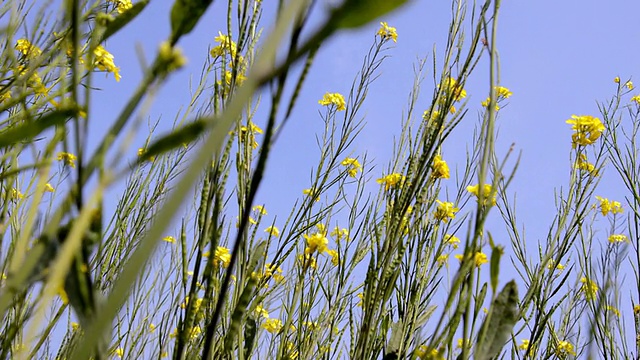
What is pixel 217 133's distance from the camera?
190 millimetres

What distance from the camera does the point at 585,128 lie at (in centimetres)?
222

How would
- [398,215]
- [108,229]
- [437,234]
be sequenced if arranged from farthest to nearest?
[108,229] → [437,234] → [398,215]

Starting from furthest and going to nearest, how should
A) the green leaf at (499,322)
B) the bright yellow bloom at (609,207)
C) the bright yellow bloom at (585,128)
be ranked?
the bright yellow bloom at (609,207) < the bright yellow bloom at (585,128) < the green leaf at (499,322)

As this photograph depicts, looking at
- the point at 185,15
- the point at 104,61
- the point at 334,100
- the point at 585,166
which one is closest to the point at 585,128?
the point at 585,166

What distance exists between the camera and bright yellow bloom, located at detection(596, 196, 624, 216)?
3.85 meters

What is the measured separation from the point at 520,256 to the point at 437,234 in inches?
46.0

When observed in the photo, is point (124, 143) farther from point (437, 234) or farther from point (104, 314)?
point (437, 234)

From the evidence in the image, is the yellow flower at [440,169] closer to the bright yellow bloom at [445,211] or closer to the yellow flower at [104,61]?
the bright yellow bloom at [445,211]

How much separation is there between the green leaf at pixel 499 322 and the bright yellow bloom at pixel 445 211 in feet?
3.95

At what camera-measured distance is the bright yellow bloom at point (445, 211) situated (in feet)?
5.79

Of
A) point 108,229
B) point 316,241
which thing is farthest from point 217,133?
point 108,229

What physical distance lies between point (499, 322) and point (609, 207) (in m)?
3.84

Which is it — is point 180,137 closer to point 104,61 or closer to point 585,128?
point 104,61

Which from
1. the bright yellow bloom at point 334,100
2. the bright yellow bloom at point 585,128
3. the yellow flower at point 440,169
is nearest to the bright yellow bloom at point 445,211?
the yellow flower at point 440,169
